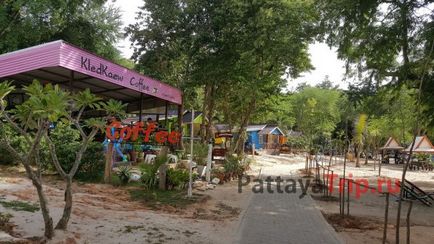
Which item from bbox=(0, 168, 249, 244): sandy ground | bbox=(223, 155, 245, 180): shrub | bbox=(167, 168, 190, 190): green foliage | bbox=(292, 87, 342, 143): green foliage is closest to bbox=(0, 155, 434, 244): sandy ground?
bbox=(0, 168, 249, 244): sandy ground

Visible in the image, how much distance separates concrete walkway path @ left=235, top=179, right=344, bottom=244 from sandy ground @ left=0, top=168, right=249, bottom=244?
1.14 feet

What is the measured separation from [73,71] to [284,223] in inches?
319

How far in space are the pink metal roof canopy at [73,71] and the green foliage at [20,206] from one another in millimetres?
4942

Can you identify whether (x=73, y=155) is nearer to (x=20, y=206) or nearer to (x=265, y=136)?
(x=20, y=206)

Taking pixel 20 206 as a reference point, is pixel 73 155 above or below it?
above

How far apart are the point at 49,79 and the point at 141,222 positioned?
31.7 feet

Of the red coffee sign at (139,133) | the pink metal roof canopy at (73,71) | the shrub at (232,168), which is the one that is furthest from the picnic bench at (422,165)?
the red coffee sign at (139,133)

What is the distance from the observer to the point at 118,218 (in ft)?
27.7

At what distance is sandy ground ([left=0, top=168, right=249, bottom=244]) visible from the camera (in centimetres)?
695

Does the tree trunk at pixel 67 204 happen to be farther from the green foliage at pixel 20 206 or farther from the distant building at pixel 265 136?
the distant building at pixel 265 136

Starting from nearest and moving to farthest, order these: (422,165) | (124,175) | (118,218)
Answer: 1. (118,218)
2. (124,175)
3. (422,165)

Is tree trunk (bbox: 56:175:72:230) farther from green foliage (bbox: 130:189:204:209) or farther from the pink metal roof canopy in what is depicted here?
the pink metal roof canopy

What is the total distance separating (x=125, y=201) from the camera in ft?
35.7

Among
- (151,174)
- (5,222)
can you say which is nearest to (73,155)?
(151,174)
